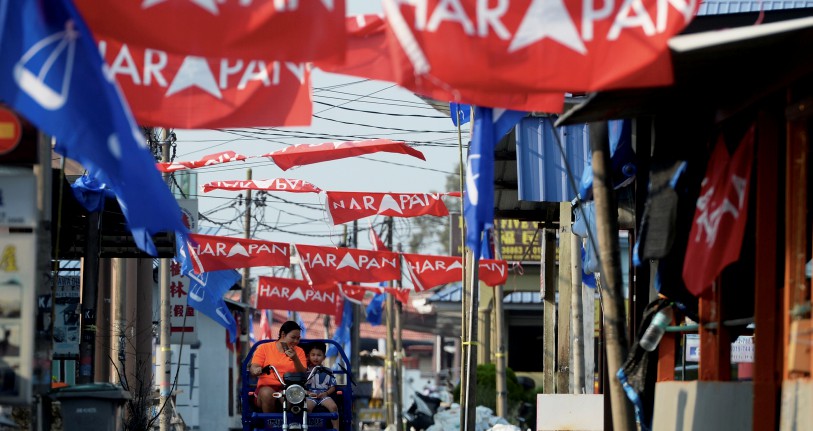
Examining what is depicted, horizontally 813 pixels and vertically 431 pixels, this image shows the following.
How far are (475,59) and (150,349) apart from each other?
1550 cm

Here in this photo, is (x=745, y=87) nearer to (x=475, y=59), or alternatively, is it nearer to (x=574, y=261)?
(x=475, y=59)

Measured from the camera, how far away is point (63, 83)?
7.79 metres

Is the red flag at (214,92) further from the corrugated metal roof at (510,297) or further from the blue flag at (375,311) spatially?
the blue flag at (375,311)

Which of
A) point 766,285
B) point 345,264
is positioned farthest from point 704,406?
point 345,264

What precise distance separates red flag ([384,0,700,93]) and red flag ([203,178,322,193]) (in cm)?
1396

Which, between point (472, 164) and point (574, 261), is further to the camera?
point (574, 261)

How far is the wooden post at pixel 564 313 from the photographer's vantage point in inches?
781

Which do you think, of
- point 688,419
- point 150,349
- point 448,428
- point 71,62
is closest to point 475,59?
point 71,62

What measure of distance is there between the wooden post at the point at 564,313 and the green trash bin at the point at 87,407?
31.6ft

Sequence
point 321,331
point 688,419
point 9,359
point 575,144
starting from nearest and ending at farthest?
1. point 9,359
2. point 688,419
3. point 575,144
4. point 321,331

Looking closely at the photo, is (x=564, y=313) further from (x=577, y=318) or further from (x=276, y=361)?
(x=276, y=361)

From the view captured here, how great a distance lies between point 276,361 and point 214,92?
839 centimetres

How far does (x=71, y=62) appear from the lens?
25.6 feet

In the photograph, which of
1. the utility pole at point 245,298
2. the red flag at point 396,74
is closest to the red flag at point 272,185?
the red flag at point 396,74
